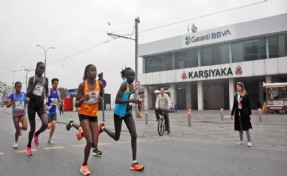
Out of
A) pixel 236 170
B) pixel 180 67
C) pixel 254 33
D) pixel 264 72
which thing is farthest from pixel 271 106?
pixel 236 170

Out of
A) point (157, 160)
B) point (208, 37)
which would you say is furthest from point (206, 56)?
point (157, 160)

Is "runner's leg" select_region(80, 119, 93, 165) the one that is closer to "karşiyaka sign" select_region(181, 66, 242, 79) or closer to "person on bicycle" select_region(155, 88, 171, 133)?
"person on bicycle" select_region(155, 88, 171, 133)

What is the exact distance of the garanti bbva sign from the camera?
1409 inches

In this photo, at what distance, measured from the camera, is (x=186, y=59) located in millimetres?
40812

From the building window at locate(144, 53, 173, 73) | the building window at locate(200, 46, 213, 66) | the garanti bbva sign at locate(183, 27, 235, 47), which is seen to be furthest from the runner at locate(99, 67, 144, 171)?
the building window at locate(144, 53, 173, 73)

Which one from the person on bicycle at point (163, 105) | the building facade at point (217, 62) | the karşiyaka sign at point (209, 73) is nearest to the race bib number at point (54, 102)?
the person on bicycle at point (163, 105)

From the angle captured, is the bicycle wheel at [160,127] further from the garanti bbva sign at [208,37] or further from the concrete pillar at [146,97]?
the concrete pillar at [146,97]

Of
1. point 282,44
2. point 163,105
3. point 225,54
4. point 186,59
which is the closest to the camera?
point 163,105

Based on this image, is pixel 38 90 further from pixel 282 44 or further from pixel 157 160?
pixel 282 44

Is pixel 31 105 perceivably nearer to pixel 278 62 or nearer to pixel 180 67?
pixel 278 62

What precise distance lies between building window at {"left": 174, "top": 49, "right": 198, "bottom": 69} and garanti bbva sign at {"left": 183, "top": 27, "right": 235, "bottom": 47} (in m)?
1.24

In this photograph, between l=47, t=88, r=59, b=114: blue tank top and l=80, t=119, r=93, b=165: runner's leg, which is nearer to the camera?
l=80, t=119, r=93, b=165: runner's leg

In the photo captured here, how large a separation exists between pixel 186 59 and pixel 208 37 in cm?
457

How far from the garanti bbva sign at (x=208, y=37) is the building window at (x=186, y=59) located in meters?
1.24
